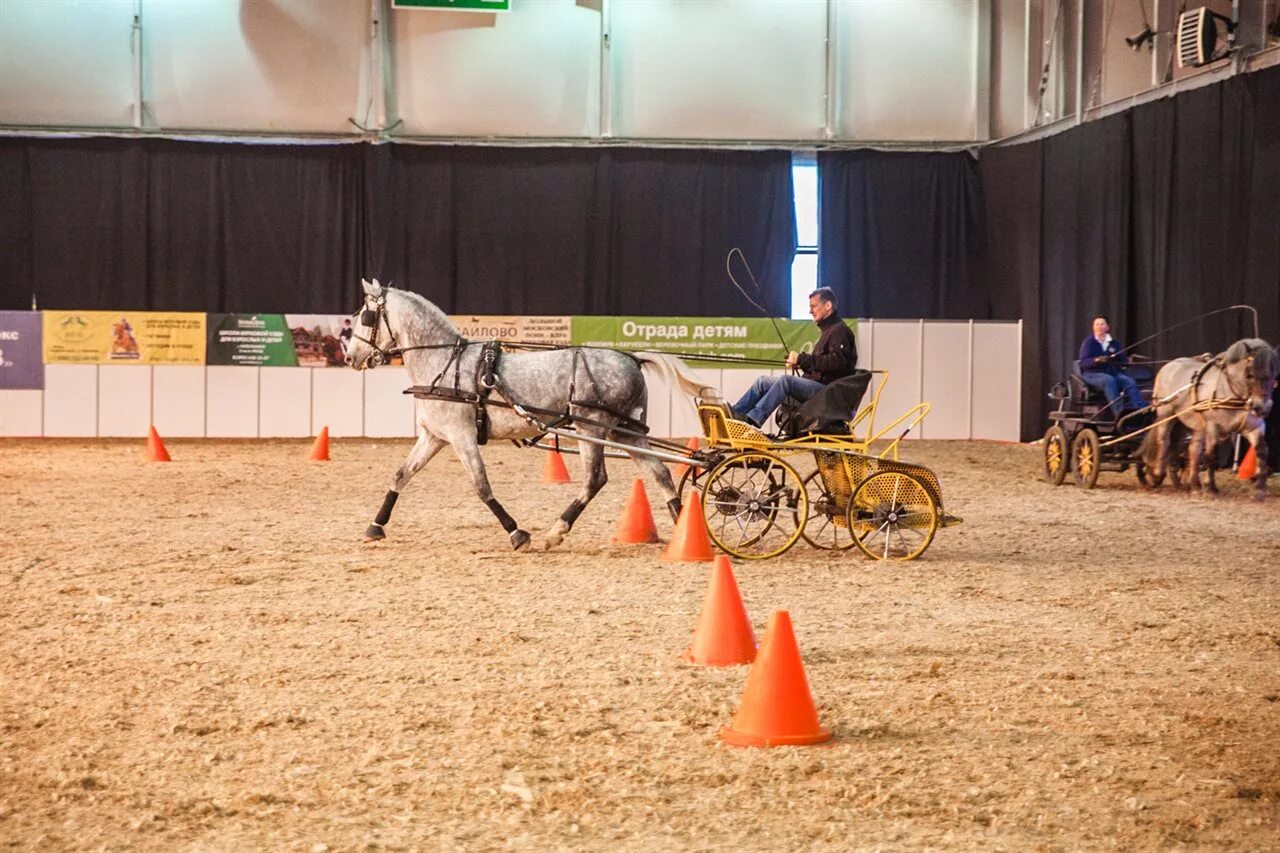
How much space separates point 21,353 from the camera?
19703 millimetres

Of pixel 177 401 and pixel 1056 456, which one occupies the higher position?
pixel 177 401

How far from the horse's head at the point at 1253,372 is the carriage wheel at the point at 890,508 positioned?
17.0 feet

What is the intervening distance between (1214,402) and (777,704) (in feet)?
30.7

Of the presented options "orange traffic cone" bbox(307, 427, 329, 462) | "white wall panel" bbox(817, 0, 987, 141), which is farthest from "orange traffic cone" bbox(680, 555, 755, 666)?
"white wall panel" bbox(817, 0, 987, 141)

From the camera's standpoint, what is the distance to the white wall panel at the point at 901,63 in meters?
22.6

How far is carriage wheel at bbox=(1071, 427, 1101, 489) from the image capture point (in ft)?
45.3

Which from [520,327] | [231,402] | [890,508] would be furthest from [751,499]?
[231,402]

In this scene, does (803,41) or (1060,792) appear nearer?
(1060,792)

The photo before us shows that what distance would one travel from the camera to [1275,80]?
15.2 m

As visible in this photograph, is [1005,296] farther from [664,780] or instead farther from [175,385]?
[664,780]

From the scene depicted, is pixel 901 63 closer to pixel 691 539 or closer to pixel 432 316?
pixel 432 316

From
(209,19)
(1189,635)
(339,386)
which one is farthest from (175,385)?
(1189,635)

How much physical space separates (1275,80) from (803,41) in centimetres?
872

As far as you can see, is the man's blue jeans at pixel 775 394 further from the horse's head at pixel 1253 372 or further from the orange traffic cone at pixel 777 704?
the horse's head at pixel 1253 372
